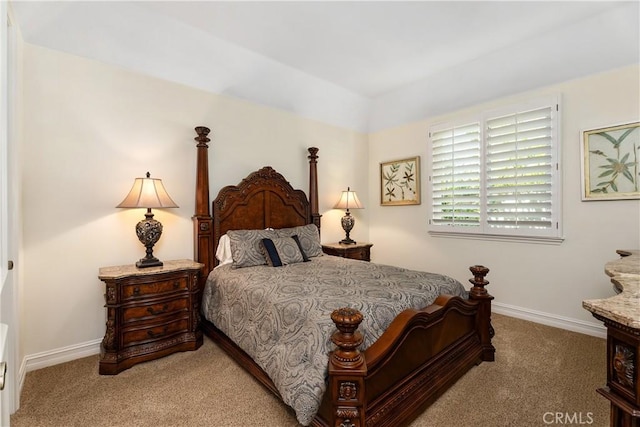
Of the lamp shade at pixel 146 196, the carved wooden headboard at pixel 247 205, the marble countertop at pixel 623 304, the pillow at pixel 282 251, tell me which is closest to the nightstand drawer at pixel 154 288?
the carved wooden headboard at pixel 247 205

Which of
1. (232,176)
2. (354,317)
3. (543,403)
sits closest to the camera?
(354,317)

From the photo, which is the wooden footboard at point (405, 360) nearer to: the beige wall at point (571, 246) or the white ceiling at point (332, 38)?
the beige wall at point (571, 246)

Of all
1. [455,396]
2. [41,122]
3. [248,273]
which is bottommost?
[455,396]

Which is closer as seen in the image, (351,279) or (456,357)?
(456,357)

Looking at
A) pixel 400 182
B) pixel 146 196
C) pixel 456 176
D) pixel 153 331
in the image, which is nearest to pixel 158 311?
pixel 153 331

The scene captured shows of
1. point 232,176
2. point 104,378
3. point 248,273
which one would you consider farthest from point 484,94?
point 104,378

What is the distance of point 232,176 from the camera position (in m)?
3.33

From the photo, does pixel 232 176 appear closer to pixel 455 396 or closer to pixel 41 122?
pixel 41 122

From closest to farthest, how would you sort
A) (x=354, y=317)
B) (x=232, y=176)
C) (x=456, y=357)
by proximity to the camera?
1. (x=354, y=317)
2. (x=456, y=357)
3. (x=232, y=176)

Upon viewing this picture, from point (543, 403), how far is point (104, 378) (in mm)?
2875

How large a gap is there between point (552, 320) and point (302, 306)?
9.23 feet

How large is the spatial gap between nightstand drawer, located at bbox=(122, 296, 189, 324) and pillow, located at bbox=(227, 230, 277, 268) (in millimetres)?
529

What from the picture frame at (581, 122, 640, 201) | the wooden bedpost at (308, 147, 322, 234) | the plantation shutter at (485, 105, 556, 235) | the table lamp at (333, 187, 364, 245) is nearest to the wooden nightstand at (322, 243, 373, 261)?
the table lamp at (333, 187, 364, 245)

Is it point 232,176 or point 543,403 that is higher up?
point 232,176
